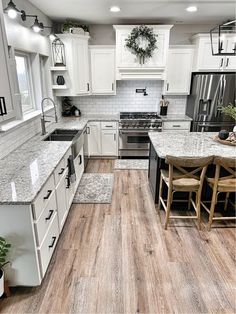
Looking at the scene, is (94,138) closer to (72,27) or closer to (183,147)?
(72,27)

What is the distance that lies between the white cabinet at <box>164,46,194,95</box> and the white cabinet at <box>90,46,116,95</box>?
3.69 feet

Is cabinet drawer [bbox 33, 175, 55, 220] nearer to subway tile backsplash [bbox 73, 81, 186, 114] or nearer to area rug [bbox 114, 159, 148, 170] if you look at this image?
area rug [bbox 114, 159, 148, 170]

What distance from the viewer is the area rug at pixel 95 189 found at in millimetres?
3301

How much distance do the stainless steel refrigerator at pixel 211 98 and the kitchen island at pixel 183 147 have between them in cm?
109

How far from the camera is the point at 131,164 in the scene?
465cm

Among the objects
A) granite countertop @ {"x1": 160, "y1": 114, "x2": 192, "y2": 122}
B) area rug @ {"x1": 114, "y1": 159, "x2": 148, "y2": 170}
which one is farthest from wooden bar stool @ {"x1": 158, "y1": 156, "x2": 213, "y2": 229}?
granite countertop @ {"x1": 160, "y1": 114, "x2": 192, "y2": 122}

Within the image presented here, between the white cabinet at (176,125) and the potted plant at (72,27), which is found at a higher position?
the potted plant at (72,27)

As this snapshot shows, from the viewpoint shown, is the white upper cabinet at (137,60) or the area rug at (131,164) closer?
the white upper cabinet at (137,60)

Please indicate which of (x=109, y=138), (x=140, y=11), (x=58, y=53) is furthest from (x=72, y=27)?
(x=109, y=138)

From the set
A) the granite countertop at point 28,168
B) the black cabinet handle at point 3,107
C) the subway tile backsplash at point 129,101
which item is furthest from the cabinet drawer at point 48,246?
the subway tile backsplash at point 129,101

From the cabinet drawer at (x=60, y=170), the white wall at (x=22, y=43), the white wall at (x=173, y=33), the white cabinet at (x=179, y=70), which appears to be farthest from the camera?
the white wall at (x=173, y=33)

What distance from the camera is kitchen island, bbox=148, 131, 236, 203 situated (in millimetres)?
2626

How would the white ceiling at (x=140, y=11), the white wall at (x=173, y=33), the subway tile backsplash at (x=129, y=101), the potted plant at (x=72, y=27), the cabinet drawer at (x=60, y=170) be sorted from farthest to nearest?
1. the subway tile backsplash at (x=129, y=101)
2. the white wall at (x=173, y=33)
3. the potted plant at (x=72, y=27)
4. the white ceiling at (x=140, y=11)
5. the cabinet drawer at (x=60, y=170)

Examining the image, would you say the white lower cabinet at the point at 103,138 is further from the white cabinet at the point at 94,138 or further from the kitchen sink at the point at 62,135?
the kitchen sink at the point at 62,135
